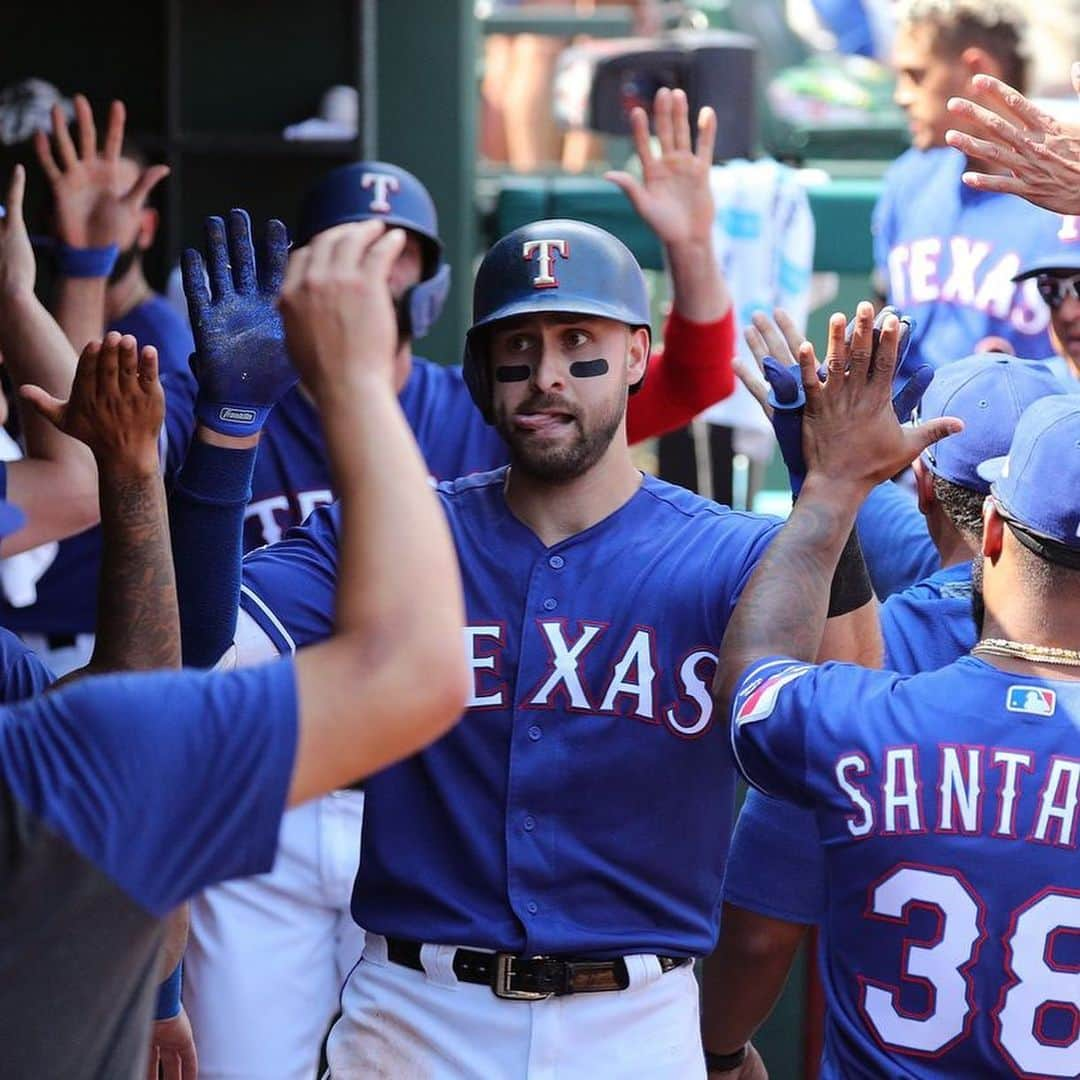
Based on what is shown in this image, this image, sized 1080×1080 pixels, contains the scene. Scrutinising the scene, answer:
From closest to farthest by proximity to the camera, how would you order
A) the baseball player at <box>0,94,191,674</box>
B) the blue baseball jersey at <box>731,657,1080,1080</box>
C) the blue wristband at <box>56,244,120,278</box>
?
the blue baseball jersey at <box>731,657,1080,1080</box> → the baseball player at <box>0,94,191,674</box> → the blue wristband at <box>56,244,120,278</box>

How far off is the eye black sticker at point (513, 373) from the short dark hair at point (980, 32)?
284 centimetres

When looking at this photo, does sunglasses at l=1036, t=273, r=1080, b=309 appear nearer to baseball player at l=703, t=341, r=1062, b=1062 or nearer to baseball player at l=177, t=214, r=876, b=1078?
baseball player at l=703, t=341, r=1062, b=1062

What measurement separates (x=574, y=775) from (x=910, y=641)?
0.60 meters

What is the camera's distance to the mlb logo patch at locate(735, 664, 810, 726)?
2359 millimetres

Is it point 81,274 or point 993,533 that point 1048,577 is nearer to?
point 993,533

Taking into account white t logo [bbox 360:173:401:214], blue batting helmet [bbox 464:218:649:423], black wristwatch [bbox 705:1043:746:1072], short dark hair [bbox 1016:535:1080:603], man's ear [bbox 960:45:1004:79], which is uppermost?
man's ear [bbox 960:45:1004:79]

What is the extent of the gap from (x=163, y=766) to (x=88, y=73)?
5.34 m

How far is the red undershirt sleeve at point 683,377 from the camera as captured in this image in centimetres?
410

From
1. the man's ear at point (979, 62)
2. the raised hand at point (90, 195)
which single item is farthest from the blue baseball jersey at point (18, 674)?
the man's ear at point (979, 62)

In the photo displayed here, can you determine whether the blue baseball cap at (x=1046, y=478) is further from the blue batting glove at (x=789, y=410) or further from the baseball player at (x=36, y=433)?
the baseball player at (x=36, y=433)

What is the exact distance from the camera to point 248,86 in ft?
21.3

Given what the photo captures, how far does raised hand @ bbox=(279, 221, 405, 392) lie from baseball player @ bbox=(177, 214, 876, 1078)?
1.05 meters

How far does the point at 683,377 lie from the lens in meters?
4.14

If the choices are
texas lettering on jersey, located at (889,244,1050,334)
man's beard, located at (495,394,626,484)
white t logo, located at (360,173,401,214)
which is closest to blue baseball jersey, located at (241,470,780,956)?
man's beard, located at (495,394,626,484)
